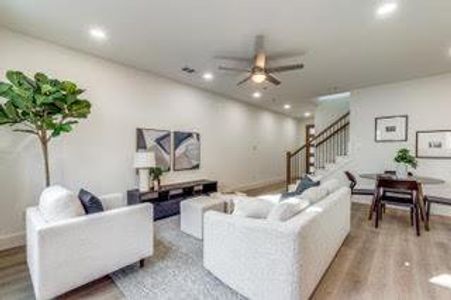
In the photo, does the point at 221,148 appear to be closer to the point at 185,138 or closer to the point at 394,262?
the point at 185,138

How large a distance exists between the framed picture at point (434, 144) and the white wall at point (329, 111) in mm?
2521

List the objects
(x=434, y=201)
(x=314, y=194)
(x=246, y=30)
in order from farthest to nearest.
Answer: (x=434, y=201), (x=246, y=30), (x=314, y=194)

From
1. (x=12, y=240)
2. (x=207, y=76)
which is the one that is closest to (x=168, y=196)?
(x=12, y=240)

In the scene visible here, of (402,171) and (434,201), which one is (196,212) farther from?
(434,201)

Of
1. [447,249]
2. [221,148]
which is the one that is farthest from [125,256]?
[221,148]

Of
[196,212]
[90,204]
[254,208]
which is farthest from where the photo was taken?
[196,212]

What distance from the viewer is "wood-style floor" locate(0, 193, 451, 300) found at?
2270 mm

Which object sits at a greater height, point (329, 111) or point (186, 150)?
point (329, 111)

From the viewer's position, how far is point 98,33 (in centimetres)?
334

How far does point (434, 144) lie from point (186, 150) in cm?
519

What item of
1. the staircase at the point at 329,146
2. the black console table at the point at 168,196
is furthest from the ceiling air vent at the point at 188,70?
the staircase at the point at 329,146

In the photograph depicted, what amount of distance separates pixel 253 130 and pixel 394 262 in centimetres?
571

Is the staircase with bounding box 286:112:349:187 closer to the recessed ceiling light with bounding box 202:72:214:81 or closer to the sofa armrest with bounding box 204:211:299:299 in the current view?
the recessed ceiling light with bounding box 202:72:214:81

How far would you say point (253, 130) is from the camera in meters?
8.17
